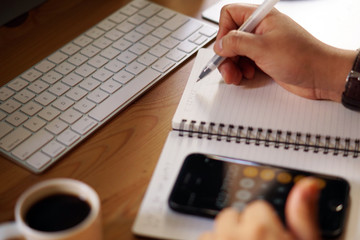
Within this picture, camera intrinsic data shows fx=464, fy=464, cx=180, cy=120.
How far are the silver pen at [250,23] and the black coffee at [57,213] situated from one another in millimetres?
374

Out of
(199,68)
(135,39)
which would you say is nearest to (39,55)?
(135,39)

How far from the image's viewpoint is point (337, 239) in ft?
1.91

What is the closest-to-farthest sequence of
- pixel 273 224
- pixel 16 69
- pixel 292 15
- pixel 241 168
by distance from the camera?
pixel 273 224
pixel 241 168
pixel 16 69
pixel 292 15

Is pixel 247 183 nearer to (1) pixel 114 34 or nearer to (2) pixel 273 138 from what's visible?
(2) pixel 273 138

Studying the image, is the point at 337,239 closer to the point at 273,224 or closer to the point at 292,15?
the point at 273,224

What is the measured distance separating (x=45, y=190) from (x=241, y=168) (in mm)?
271

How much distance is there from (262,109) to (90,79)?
31cm

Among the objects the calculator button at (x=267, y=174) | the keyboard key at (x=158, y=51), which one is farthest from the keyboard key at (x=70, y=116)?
the calculator button at (x=267, y=174)

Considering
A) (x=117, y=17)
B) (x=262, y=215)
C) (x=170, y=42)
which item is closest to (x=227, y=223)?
(x=262, y=215)

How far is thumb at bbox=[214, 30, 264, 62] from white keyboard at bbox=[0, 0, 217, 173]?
0.12 metres

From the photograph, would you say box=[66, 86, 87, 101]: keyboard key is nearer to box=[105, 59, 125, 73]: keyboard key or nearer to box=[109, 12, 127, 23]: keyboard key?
box=[105, 59, 125, 73]: keyboard key

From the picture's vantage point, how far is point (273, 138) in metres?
0.72

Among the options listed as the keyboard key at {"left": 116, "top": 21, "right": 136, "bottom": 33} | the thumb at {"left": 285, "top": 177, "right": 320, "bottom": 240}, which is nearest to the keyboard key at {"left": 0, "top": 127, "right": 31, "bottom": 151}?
the keyboard key at {"left": 116, "top": 21, "right": 136, "bottom": 33}

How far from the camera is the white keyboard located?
730mm
